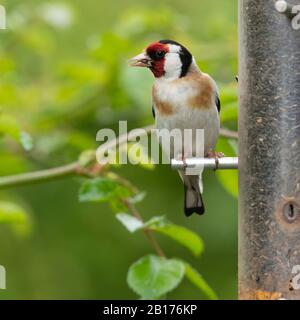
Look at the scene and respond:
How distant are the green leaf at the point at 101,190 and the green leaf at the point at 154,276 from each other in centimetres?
30

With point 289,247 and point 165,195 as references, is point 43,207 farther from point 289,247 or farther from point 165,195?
point 289,247

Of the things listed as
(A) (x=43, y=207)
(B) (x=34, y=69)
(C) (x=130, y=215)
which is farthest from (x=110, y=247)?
(C) (x=130, y=215)

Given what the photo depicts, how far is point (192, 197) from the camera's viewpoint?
17.2 feet

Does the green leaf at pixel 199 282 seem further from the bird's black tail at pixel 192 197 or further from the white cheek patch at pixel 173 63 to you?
the white cheek patch at pixel 173 63

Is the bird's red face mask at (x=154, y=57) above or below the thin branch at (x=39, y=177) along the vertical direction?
above

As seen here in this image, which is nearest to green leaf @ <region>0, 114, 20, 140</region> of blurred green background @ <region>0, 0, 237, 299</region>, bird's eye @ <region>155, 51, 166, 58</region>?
blurred green background @ <region>0, 0, 237, 299</region>

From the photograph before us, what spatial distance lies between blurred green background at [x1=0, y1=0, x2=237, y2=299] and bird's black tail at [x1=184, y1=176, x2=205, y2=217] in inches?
12.3

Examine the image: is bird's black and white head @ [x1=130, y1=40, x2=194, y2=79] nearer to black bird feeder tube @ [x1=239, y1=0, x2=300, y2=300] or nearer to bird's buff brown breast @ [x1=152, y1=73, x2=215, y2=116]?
bird's buff brown breast @ [x1=152, y1=73, x2=215, y2=116]

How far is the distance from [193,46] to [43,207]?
1.85 m

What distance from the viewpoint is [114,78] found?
628 cm

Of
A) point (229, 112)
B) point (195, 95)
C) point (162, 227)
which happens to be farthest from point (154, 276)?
point (195, 95)

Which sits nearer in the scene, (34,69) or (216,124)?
(216,124)

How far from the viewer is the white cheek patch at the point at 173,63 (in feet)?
16.6

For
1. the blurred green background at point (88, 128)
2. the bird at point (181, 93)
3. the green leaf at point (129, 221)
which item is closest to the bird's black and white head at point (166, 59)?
the bird at point (181, 93)
